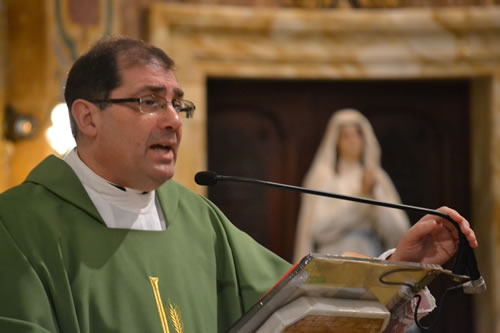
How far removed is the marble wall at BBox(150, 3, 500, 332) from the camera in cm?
698

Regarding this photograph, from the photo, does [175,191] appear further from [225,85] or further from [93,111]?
[225,85]

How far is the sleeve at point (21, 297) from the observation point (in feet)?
7.27

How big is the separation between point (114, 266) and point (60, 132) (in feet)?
11.8

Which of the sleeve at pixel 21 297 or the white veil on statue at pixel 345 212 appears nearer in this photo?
the sleeve at pixel 21 297

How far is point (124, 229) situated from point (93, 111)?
0.39 metres

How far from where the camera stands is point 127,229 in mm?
2736

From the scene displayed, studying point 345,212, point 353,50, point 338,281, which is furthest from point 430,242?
point 353,50

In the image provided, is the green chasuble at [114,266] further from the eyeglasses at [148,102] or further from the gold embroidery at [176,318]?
the eyeglasses at [148,102]

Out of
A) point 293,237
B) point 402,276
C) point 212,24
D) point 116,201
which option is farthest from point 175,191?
point 293,237

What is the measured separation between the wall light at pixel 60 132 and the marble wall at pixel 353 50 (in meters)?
1.14

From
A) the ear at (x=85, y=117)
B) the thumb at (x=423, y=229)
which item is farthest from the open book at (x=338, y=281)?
the ear at (x=85, y=117)

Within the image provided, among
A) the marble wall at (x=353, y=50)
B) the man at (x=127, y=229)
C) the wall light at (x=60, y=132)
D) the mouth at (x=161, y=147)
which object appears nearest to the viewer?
the man at (x=127, y=229)

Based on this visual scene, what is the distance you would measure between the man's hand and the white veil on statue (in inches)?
143

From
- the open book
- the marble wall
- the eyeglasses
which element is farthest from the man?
the marble wall
